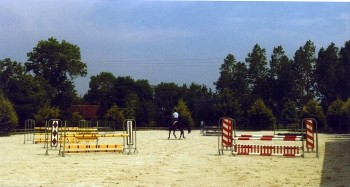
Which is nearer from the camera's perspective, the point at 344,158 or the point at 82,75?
the point at 344,158

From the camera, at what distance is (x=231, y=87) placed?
69875 mm

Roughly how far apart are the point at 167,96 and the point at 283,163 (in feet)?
218

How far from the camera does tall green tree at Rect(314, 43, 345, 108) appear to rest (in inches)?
2470

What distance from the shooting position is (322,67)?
210 feet

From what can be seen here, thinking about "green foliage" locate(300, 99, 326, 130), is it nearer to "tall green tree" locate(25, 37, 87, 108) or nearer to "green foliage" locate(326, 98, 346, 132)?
"green foliage" locate(326, 98, 346, 132)

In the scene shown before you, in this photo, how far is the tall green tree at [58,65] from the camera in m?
63.0

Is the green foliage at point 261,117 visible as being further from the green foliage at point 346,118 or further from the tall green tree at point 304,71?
the tall green tree at point 304,71

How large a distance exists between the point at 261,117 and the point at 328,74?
16.8 meters

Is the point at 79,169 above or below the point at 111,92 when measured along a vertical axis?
below

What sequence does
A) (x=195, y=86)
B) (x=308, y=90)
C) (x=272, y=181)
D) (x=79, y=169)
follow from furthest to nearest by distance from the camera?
(x=195, y=86), (x=308, y=90), (x=79, y=169), (x=272, y=181)

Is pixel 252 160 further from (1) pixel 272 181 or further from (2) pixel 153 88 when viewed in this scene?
(2) pixel 153 88

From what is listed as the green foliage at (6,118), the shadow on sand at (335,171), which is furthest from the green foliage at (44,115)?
the shadow on sand at (335,171)

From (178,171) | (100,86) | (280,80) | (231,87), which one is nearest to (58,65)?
(100,86)

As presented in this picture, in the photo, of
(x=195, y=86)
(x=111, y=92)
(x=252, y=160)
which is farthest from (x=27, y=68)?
(x=252, y=160)
